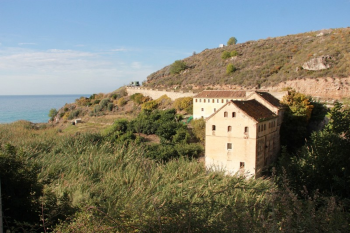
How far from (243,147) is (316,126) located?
32.7 ft

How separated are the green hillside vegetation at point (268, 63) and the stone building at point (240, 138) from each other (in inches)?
826

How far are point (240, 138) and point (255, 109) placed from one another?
2.80 metres

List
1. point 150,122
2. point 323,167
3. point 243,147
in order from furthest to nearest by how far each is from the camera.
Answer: point 150,122 → point 243,147 → point 323,167

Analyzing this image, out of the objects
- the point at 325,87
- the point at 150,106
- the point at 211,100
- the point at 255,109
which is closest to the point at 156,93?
the point at 150,106

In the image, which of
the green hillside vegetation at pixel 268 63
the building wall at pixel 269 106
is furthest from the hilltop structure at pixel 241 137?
the green hillside vegetation at pixel 268 63

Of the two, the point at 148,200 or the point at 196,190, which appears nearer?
the point at 148,200

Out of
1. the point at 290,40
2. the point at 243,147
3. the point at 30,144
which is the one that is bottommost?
the point at 243,147

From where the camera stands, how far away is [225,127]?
19.1 metres

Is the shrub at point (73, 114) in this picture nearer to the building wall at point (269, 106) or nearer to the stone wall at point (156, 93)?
the stone wall at point (156, 93)

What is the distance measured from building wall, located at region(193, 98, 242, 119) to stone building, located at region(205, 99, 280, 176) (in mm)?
10065

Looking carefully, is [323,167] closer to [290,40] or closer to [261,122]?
[261,122]

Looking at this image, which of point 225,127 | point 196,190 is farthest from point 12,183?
point 225,127

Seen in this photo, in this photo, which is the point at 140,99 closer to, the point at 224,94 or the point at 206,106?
the point at 206,106

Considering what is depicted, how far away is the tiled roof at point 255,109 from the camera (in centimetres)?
1878
